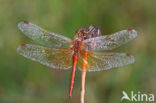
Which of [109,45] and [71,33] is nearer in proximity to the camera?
[109,45]

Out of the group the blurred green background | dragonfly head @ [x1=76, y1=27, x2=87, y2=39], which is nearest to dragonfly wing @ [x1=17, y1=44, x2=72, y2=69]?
dragonfly head @ [x1=76, y1=27, x2=87, y2=39]

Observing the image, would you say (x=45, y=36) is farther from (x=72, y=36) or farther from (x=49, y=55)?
(x=72, y=36)

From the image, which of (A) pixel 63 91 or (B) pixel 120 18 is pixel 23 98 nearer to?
(A) pixel 63 91

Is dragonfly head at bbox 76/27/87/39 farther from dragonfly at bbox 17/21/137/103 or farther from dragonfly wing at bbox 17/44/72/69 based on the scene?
dragonfly wing at bbox 17/44/72/69

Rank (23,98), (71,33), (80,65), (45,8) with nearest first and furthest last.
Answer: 1. (80,65)
2. (23,98)
3. (71,33)
4. (45,8)

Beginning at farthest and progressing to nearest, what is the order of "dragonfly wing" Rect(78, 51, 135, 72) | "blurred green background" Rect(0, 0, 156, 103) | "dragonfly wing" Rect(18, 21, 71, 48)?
"blurred green background" Rect(0, 0, 156, 103) → "dragonfly wing" Rect(18, 21, 71, 48) → "dragonfly wing" Rect(78, 51, 135, 72)

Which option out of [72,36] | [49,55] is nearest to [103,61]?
[49,55]

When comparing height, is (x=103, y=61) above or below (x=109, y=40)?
below

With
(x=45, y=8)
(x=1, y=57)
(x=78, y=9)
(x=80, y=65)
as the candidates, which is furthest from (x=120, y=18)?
(x=80, y=65)
